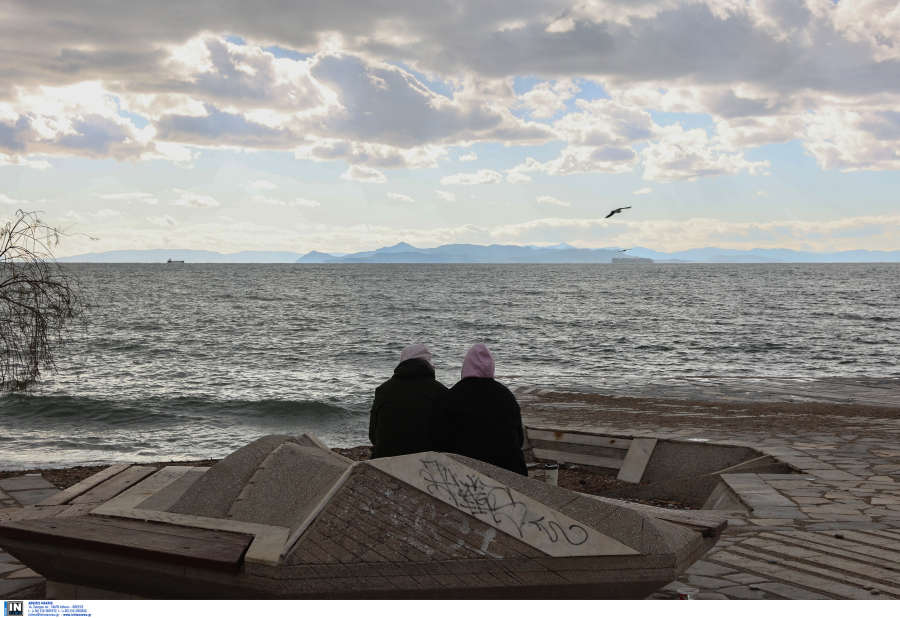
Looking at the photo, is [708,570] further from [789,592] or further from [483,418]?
[483,418]

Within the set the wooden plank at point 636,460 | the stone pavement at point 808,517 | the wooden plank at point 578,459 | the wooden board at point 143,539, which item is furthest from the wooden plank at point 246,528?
the wooden plank at point 578,459

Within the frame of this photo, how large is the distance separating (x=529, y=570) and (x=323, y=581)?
942 millimetres

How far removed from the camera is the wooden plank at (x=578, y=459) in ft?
28.5

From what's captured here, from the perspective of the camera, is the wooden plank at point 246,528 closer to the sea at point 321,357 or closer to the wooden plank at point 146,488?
the wooden plank at point 146,488

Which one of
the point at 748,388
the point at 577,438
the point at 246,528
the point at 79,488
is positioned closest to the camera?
the point at 246,528

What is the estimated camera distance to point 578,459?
895 cm

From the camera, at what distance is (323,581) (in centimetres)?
296

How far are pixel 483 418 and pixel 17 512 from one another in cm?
349

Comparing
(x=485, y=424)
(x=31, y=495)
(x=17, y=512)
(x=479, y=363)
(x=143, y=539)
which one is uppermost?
(x=479, y=363)

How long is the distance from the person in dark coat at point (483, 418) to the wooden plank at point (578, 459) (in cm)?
474

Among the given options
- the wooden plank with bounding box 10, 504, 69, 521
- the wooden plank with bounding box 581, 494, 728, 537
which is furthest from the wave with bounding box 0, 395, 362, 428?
the wooden plank with bounding box 581, 494, 728, 537

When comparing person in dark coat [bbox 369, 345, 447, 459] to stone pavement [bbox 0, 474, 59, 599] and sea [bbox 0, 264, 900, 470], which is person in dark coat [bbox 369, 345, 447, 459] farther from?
sea [bbox 0, 264, 900, 470]

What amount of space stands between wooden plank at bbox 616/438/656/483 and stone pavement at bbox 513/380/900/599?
0.25 m

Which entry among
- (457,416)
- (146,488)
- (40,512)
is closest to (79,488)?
(146,488)
